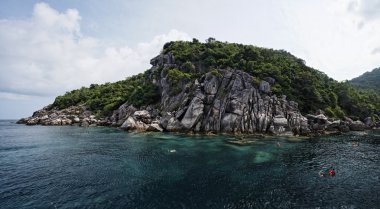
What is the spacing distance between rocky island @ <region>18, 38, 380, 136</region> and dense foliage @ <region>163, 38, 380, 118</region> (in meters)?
0.42

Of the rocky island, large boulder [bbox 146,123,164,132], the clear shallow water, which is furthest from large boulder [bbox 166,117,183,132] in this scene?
the clear shallow water

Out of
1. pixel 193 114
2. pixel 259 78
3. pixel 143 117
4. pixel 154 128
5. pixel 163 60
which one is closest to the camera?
pixel 193 114

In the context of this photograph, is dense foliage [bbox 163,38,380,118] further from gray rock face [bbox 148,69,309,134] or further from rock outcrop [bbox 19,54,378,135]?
gray rock face [bbox 148,69,309,134]

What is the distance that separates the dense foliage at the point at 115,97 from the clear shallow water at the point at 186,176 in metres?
52.4

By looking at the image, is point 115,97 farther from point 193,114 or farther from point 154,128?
point 193,114

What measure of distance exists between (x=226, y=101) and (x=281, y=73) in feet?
128

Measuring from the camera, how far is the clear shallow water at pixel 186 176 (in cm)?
2678

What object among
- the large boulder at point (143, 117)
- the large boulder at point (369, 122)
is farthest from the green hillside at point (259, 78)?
the large boulder at point (143, 117)

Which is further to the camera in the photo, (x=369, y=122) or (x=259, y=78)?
(x=369, y=122)

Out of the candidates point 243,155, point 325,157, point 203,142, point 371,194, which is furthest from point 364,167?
point 203,142

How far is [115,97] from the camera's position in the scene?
13450 cm

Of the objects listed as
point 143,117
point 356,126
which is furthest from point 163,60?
point 356,126

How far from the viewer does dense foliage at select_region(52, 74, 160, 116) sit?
362 ft

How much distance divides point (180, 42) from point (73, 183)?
107 meters
